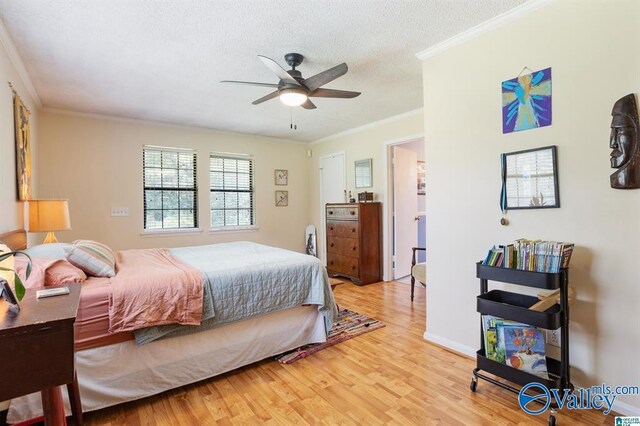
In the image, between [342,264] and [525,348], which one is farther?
[342,264]

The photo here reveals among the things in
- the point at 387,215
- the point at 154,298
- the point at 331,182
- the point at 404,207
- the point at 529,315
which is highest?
the point at 331,182

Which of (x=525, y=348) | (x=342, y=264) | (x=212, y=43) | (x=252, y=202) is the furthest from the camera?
(x=252, y=202)

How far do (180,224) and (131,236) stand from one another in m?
0.70

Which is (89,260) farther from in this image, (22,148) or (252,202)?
(252,202)

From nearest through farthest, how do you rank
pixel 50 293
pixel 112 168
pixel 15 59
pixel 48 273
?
pixel 50 293
pixel 48 273
pixel 15 59
pixel 112 168

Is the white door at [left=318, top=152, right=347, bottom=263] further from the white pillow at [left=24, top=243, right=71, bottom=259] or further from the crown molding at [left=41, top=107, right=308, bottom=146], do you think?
the white pillow at [left=24, top=243, right=71, bottom=259]

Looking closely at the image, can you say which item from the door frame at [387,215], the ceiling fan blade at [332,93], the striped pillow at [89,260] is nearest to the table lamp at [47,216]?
the striped pillow at [89,260]

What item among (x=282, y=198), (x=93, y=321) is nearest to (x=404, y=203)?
(x=282, y=198)

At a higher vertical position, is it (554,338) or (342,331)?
(554,338)

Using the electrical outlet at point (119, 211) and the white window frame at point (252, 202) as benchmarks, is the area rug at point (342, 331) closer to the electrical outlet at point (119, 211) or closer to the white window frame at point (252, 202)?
the white window frame at point (252, 202)

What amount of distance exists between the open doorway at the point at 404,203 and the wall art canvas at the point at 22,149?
13.8 feet

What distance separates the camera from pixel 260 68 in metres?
2.87

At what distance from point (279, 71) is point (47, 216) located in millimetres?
2568

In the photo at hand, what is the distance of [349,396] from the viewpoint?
6.52 feet
